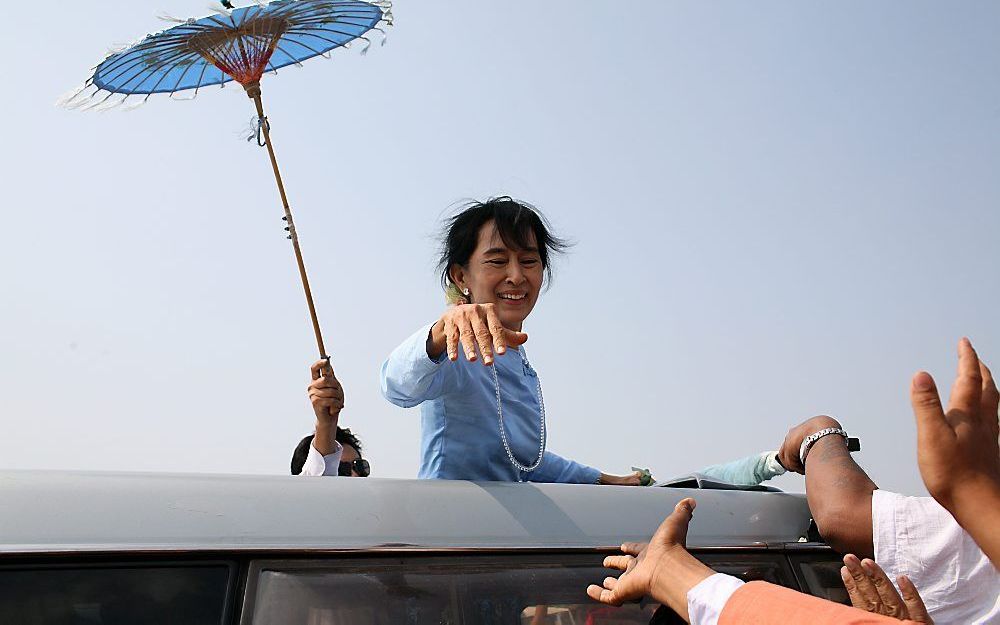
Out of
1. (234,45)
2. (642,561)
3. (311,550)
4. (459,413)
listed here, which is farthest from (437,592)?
(234,45)

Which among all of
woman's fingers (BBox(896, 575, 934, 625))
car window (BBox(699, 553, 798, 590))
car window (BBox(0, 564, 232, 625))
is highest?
car window (BBox(0, 564, 232, 625))

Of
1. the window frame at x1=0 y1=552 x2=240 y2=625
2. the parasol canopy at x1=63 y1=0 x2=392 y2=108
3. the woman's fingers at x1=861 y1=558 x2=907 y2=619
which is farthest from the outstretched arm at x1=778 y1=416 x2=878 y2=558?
the parasol canopy at x1=63 y1=0 x2=392 y2=108

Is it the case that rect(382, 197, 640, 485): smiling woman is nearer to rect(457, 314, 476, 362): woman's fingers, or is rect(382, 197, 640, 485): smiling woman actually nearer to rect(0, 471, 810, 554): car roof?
rect(457, 314, 476, 362): woman's fingers

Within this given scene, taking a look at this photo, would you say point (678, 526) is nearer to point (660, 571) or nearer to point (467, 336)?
point (660, 571)

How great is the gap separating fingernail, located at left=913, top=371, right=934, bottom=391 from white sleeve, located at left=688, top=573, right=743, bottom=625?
17.3 inches

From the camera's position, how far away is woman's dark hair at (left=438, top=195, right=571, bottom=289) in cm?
283

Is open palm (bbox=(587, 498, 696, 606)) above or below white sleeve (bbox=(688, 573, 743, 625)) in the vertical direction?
above

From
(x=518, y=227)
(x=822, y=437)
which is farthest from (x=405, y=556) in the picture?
(x=518, y=227)

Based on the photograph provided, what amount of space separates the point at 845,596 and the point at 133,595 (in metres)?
1.40

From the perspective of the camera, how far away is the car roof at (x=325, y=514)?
1.53m

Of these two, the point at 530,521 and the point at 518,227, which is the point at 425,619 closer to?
the point at 530,521

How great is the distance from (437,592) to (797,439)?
3.84 ft

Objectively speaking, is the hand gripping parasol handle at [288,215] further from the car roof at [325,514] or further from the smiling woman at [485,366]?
the car roof at [325,514]

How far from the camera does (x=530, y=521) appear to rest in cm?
186
